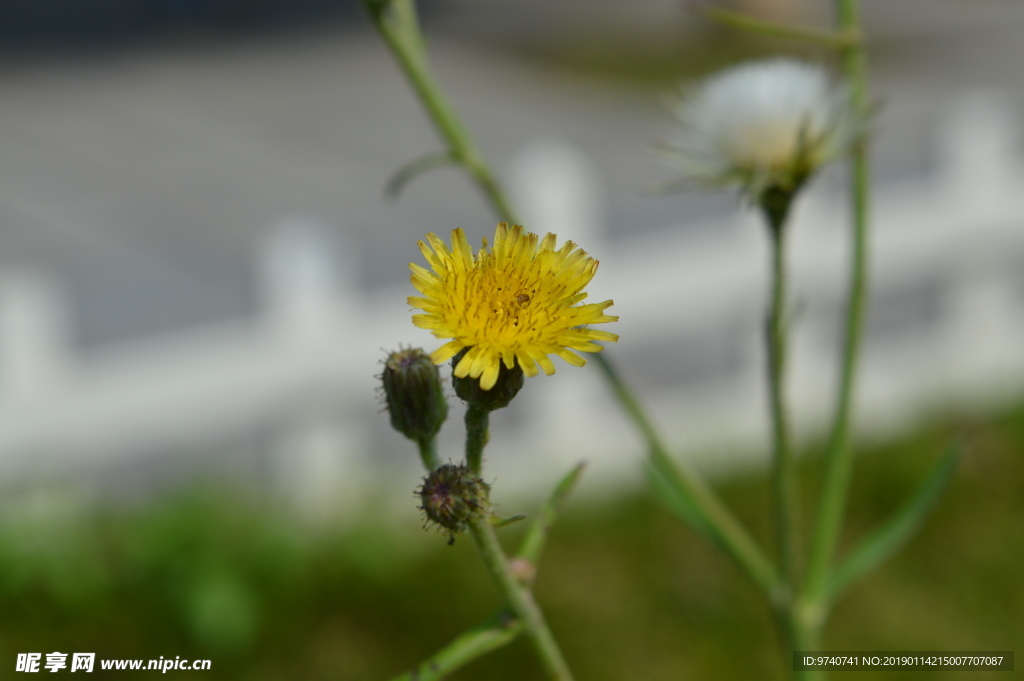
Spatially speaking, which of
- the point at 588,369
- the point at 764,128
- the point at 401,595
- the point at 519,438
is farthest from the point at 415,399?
the point at 519,438

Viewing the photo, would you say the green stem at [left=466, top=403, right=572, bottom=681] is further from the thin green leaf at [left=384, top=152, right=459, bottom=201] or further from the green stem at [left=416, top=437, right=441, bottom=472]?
the thin green leaf at [left=384, top=152, right=459, bottom=201]

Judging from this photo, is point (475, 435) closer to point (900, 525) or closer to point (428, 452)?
point (428, 452)

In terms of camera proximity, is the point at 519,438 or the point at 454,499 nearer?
the point at 454,499

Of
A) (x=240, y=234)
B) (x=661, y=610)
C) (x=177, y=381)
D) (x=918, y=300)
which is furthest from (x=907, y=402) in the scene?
(x=240, y=234)

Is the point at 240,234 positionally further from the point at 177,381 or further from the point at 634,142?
the point at 177,381

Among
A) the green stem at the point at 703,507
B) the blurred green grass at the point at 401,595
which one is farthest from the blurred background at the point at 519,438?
the green stem at the point at 703,507

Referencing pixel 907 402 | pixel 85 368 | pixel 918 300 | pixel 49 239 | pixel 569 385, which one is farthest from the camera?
pixel 49 239

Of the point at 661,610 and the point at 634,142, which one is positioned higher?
the point at 634,142
